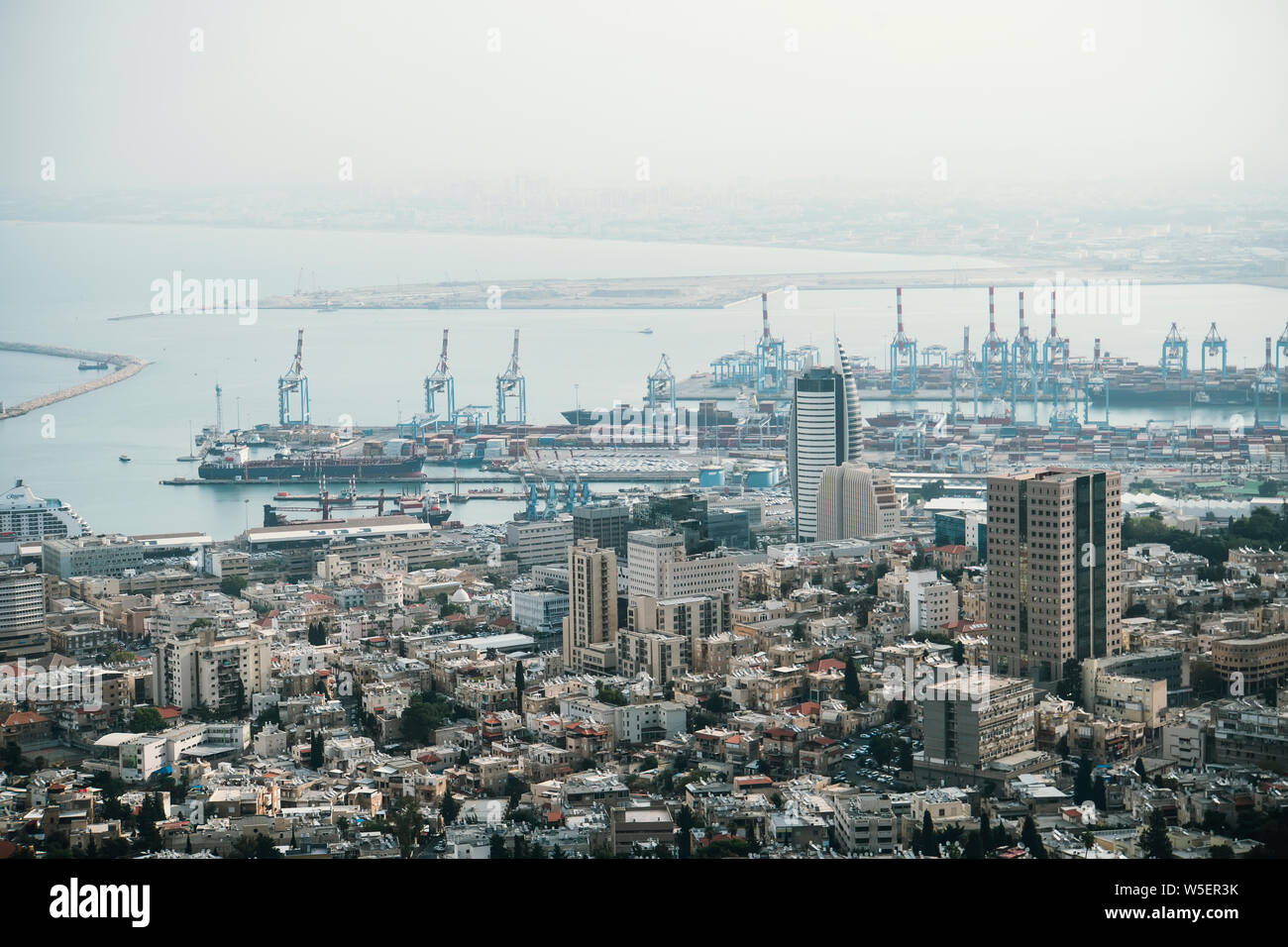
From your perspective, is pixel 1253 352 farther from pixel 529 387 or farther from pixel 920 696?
pixel 920 696

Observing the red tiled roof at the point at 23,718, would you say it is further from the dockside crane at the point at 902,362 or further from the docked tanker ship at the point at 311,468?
the dockside crane at the point at 902,362

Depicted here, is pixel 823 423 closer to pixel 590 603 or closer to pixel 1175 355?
pixel 590 603

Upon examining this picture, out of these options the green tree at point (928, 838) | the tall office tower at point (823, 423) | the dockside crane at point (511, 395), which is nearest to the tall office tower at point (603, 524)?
the tall office tower at point (823, 423)

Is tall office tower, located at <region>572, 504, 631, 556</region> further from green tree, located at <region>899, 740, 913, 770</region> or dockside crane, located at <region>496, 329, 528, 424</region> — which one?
dockside crane, located at <region>496, 329, 528, 424</region>

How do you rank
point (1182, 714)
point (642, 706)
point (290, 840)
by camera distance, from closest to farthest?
point (290, 840)
point (1182, 714)
point (642, 706)

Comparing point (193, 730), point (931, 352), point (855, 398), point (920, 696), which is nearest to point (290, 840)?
point (193, 730)

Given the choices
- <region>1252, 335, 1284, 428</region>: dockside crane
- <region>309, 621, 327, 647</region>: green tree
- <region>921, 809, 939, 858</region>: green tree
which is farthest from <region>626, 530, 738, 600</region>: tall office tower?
<region>1252, 335, 1284, 428</region>: dockside crane

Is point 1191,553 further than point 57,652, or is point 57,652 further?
point 1191,553
